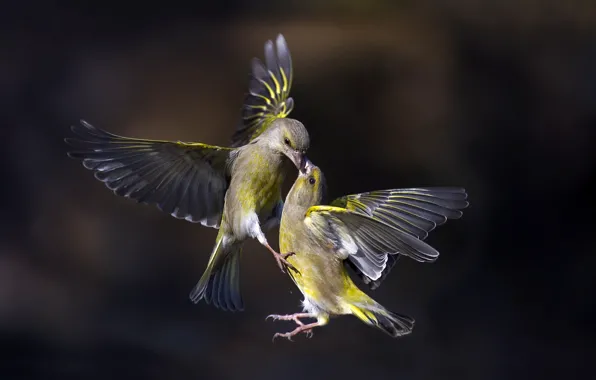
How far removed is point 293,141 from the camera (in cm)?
211

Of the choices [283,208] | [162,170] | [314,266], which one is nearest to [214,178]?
[162,170]

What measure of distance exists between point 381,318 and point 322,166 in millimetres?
2282

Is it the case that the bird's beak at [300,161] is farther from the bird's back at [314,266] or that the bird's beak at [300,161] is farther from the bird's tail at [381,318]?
the bird's tail at [381,318]

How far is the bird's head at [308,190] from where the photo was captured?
2.05 m

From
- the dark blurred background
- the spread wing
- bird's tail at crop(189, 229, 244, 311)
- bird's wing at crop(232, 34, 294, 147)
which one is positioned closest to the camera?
the spread wing

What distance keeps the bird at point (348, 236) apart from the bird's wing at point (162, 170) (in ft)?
0.92

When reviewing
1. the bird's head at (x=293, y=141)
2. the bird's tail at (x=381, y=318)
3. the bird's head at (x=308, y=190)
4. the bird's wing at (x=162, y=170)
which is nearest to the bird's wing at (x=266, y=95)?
the bird's wing at (x=162, y=170)

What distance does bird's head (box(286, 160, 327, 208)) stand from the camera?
2.05m

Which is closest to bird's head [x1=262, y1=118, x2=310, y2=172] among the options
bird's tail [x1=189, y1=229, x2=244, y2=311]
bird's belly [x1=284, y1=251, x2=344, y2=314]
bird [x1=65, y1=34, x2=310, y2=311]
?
bird [x1=65, y1=34, x2=310, y2=311]

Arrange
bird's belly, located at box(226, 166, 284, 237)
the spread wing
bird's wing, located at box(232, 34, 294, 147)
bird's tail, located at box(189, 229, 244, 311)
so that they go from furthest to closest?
bird's wing, located at box(232, 34, 294, 147) < bird's tail, located at box(189, 229, 244, 311) < bird's belly, located at box(226, 166, 284, 237) < the spread wing

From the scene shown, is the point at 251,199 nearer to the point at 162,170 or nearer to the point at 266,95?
the point at 162,170

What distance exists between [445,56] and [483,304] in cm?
144

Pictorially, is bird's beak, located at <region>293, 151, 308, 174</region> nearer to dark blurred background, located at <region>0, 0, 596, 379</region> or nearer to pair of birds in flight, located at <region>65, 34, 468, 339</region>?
pair of birds in flight, located at <region>65, 34, 468, 339</region>

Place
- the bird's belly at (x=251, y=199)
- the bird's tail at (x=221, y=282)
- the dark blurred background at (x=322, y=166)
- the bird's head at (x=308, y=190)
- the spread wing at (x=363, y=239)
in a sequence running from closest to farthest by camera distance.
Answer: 1. the spread wing at (x=363, y=239)
2. the bird's head at (x=308, y=190)
3. the bird's belly at (x=251, y=199)
4. the bird's tail at (x=221, y=282)
5. the dark blurred background at (x=322, y=166)
